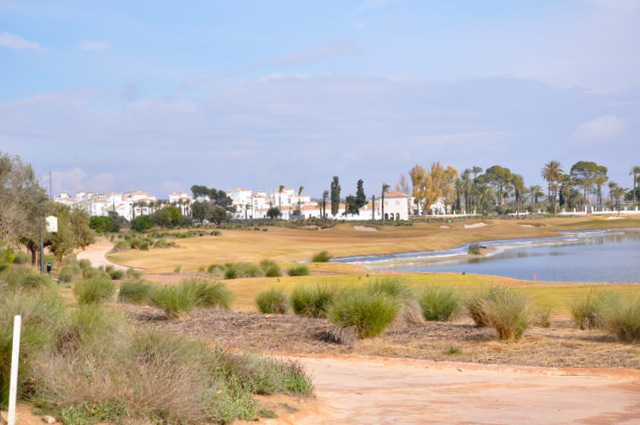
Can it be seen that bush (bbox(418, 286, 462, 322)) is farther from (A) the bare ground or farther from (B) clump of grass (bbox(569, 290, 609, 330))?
(B) clump of grass (bbox(569, 290, 609, 330))

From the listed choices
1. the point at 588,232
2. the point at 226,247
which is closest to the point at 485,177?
the point at 588,232

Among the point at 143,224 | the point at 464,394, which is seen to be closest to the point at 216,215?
the point at 143,224

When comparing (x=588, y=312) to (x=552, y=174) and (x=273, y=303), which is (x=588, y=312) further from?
(x=552, y=174)

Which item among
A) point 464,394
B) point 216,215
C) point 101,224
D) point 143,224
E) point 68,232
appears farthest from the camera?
point 216,215

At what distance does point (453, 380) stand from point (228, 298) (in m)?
9.44

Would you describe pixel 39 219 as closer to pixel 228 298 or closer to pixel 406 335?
pixel 228 298

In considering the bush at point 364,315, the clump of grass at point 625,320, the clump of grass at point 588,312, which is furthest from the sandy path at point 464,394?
the clump of grass at point 588,312

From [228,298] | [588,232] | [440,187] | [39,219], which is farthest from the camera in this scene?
[440,187]

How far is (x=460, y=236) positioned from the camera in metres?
88.8

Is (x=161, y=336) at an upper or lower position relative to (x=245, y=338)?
upper

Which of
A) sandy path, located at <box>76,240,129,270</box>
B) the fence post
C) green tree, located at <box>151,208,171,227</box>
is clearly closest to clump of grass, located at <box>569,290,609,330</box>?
the fence post

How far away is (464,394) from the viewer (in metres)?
9.07

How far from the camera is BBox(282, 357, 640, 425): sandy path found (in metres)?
7.74

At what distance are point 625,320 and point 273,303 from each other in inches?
360
